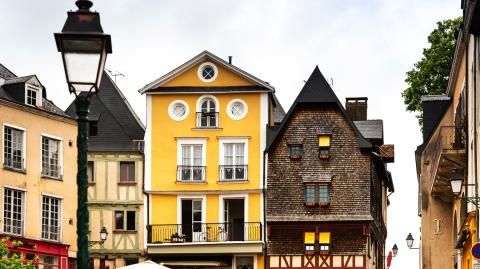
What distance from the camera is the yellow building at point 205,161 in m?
59.4

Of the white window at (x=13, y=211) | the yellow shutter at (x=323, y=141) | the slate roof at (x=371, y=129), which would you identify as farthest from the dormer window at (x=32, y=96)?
the slate roof at (x=371, y=129)

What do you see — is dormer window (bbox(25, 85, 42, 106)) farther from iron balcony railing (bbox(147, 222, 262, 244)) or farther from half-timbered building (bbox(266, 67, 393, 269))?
half-timbered building (bbox(266, 67, 393, 269))

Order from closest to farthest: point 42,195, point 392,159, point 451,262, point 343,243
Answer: point 451,262 → point 42,195 → point 343,243 → point 392,159

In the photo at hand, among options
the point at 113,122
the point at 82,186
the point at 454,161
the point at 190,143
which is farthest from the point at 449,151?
the point at 113,122

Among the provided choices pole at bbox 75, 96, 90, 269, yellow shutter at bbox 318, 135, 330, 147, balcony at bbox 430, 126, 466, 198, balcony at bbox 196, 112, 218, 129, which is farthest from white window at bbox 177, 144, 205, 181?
pole at bbox 75, 96, 90, 269

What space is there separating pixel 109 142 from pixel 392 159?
1458cm

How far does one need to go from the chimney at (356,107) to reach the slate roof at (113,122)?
10566mm

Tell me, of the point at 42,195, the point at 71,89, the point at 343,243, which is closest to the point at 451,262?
the point at 343,243

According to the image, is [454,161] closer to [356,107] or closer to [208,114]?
[208,114]

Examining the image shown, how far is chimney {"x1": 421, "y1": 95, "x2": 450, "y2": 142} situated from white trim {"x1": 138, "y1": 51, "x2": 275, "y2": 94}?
40.1 feet

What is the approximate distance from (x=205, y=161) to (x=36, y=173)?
10.2 meters

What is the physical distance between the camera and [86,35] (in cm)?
1228

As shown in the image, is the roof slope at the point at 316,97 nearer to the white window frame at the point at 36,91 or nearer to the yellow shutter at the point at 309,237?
the yellow shutter at the point at 309,237

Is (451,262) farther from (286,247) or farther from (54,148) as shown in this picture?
(54,148)
